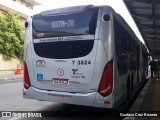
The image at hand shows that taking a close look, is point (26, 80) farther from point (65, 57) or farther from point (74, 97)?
point (74, 97)

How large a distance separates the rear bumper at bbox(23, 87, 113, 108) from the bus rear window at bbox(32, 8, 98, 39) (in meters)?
1.52

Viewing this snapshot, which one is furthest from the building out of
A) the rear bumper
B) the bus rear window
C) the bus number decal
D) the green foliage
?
the bus number decal

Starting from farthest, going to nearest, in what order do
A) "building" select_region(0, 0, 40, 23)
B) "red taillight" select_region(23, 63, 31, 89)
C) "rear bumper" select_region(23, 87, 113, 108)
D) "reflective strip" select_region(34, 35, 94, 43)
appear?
"building" select_region(0, 0, 40, 23), "red taillight" select_region(23, 63, 31, 89), "reflective strip" select_region(34, 35, 94, 43), "rear bumper" select_region(23, 87, 113, 108)

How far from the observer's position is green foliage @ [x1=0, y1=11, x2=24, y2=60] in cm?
3650

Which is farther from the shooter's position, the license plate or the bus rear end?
the license plate

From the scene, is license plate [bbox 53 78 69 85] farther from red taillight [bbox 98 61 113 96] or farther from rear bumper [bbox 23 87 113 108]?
red taillight [bbox 98 61 113 96]

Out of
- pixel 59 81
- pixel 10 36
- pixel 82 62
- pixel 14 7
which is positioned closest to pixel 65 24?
pixel 82 62

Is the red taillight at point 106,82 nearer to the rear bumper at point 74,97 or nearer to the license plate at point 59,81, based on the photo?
the rear bumper at point 74,97

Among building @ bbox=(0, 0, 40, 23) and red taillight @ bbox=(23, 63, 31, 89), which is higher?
building @ bbox=(0, 0, 40, 23)

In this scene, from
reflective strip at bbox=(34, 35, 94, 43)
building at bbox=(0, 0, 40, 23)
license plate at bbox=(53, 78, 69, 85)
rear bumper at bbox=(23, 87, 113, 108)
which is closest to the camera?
rear bumper at bbox=(23, 87, 113, 108)

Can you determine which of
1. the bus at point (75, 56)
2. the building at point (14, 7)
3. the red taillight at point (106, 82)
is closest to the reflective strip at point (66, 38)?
the bus at point (75, 56)

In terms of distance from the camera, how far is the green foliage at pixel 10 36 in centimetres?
3650

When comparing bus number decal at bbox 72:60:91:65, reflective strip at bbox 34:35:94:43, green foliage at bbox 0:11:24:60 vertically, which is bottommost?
bus number decal at bbox 72:60:91:65

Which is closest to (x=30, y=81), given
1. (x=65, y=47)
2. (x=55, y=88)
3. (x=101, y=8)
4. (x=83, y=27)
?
(x=55, y=88)
